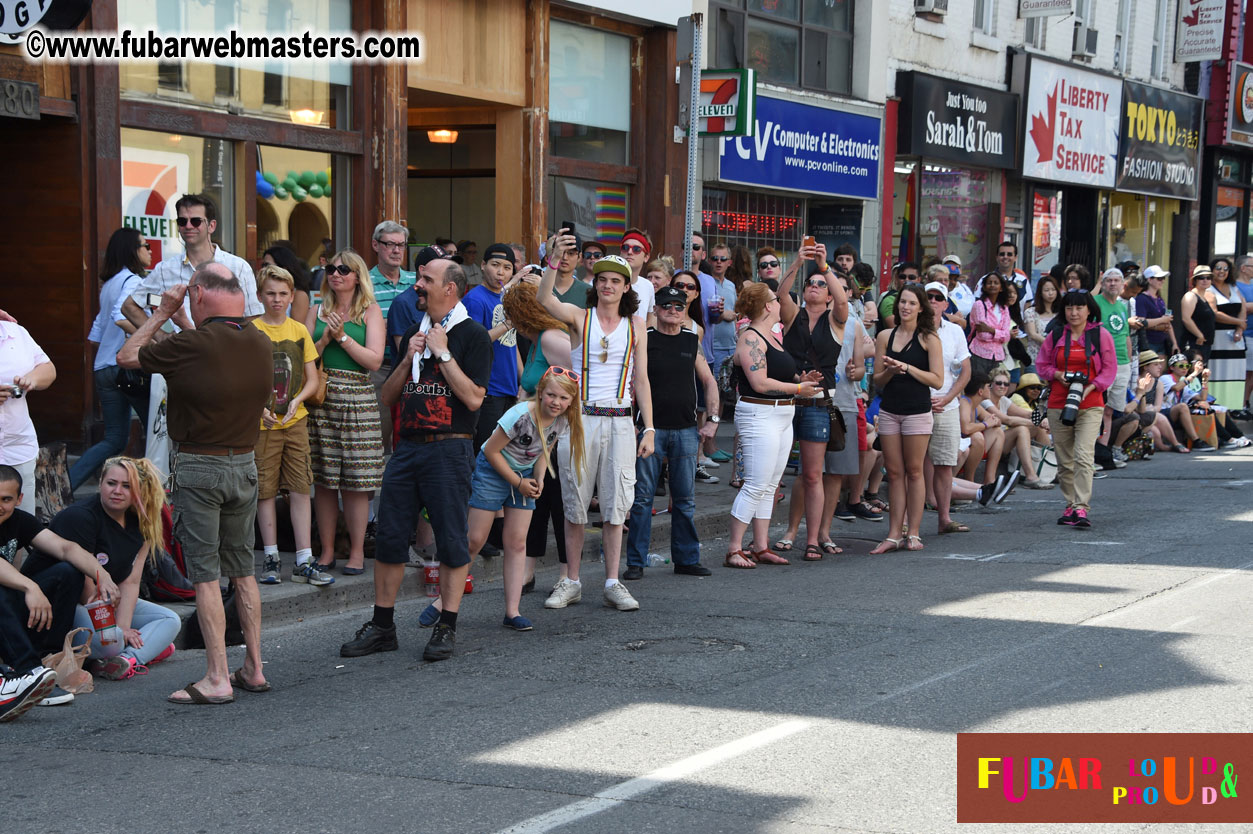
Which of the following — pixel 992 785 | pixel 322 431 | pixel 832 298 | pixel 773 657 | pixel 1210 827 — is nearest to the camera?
pixel 1210 827

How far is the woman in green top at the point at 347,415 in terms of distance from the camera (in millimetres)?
9117

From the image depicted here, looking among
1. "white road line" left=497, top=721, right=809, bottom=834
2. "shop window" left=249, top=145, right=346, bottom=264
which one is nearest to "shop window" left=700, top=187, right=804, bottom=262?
"shop window" left=249, top=145, right=346, bottom=264

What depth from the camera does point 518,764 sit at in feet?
18.4

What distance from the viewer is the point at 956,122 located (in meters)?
22.7

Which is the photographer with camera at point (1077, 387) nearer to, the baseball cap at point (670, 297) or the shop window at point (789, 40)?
the baseball cap at point (670, 297)

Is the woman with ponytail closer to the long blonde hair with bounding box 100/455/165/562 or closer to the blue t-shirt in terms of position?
the long blonde hair with bounding box 100/455/165/562

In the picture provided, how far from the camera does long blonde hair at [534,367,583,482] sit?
8.13m

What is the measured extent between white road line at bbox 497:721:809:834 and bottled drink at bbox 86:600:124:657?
3.07 metres

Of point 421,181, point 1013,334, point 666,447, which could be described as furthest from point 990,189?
point 666,447

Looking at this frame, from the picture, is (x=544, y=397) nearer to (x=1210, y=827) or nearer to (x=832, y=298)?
(x=832, y=298)

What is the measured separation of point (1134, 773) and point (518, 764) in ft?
7.47

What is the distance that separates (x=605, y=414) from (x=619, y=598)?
3.50 feet

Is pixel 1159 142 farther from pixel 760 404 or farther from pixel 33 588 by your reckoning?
pixel 33 588

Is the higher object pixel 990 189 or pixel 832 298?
pixel 990 189
